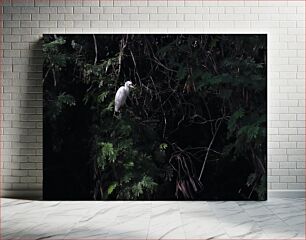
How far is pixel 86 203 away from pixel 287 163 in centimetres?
218

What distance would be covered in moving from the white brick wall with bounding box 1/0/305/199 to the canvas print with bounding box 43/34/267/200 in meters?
0.21

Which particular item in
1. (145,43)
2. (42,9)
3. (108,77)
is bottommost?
(108,77)

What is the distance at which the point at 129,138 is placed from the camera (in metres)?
5.83

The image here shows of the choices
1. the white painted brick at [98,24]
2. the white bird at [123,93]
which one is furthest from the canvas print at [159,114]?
the white painted brick at [98,24]

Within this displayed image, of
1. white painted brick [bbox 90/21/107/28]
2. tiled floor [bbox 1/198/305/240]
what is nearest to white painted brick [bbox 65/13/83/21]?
white painted brick [bbox 90/21/107/28]

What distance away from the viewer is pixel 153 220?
4707mm

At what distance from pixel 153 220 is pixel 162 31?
87.5 inches

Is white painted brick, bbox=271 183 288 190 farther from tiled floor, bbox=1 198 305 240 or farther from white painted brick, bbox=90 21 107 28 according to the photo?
white painted brick, bbox=90 21 107 28

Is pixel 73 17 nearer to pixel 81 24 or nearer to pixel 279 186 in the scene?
pixel 81 24

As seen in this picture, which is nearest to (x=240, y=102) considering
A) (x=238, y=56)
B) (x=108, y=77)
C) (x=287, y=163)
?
(x=238, y=56)

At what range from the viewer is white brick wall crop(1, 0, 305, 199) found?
601 centimetres

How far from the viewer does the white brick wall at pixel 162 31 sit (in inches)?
237

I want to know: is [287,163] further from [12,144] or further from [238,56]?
[12,144]

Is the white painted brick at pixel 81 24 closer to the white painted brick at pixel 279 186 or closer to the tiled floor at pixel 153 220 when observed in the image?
the tiled floor at pixel 153 220
